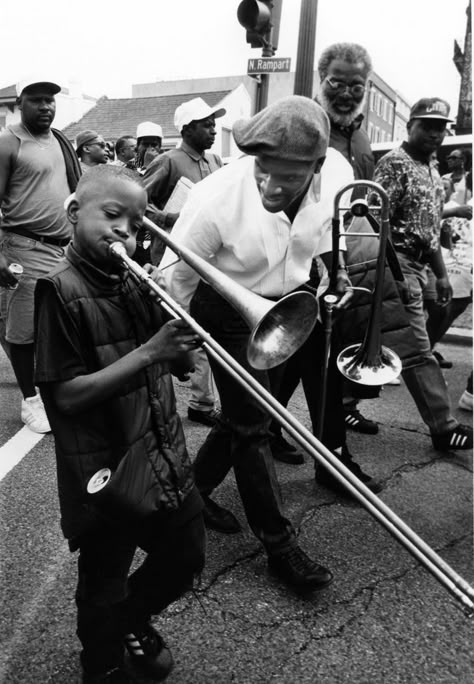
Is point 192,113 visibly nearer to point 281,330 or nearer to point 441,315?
point 441,315

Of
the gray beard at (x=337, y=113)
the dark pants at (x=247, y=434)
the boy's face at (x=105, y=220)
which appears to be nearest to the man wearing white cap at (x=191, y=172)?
the gray beard at (x=337, y=113)

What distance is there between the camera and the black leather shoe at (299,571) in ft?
7.61

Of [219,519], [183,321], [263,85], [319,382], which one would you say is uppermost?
[263,85]

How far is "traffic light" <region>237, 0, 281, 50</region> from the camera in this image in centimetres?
600

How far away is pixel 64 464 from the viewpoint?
1.60 m

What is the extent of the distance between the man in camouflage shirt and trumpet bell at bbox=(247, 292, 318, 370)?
1843 mm

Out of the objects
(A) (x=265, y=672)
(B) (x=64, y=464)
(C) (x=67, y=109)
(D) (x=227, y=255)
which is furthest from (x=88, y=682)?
(C) (x=67, y=109)

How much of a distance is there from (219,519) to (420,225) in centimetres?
213

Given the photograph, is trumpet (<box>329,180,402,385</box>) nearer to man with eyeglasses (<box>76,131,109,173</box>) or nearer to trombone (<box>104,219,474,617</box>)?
trombone (<box>104,219,474,617</box>)

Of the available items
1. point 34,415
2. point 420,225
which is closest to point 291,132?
point 420,225

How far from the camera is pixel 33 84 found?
3.73m

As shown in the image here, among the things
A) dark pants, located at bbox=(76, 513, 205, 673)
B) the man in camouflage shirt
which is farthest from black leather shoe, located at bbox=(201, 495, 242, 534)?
the man in camouflage shirt

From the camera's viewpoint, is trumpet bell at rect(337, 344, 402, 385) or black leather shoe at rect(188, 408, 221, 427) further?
black leather shoe at rect(188, 408, 221, 427)

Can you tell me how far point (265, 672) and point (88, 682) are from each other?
52cm
